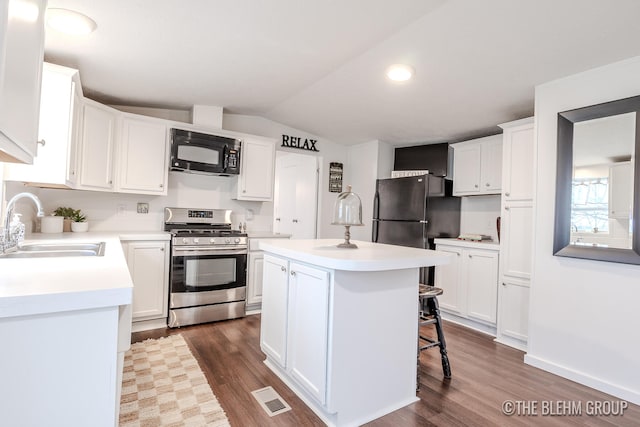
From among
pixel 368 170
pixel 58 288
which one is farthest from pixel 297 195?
pixel 58 288

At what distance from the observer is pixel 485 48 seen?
2.28 metres

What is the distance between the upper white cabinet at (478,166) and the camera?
11.8ft

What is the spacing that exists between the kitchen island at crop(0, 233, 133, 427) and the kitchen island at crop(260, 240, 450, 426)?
98 centimetres

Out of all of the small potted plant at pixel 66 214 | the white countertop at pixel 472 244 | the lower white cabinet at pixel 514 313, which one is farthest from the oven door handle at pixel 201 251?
the lower white cabinet at pixel 514 313

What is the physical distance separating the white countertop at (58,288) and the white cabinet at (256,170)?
8.66 ft

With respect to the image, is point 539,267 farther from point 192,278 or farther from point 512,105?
point 192,278

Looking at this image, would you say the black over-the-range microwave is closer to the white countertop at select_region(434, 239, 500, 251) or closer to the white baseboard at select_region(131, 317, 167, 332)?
the white baseboard at select_region(131, 317, 167, 332)

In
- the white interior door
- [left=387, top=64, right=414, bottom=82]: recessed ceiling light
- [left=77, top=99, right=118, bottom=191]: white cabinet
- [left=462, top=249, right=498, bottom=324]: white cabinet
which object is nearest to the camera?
[left=387, top=64, right=414, bottom=82]: recessed ceiling light

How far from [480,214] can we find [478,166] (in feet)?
1.98

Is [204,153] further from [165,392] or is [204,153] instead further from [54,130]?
[165,392]

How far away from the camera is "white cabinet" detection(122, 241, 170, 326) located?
9.96 ft

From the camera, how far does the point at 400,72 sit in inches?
107

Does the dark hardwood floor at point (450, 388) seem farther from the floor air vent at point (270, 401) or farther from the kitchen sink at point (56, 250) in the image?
the kitchen sink at point (56, 250)

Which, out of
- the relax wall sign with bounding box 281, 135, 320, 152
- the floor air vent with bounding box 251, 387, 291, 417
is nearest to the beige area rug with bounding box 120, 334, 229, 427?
the floor air vent with bounding box 251, 387, 291, 417
